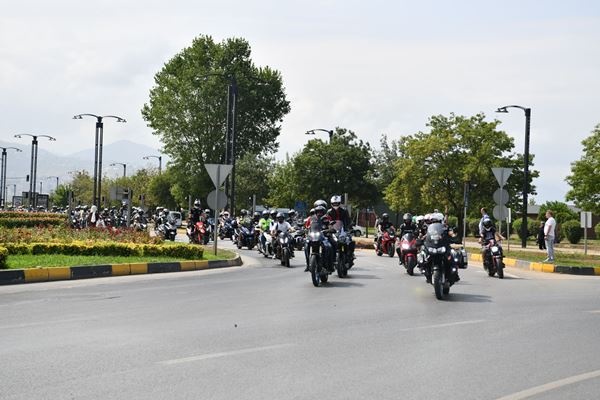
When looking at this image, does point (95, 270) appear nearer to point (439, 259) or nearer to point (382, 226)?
point (439, 259)

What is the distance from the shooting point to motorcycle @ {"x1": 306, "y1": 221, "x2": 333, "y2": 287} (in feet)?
54.4

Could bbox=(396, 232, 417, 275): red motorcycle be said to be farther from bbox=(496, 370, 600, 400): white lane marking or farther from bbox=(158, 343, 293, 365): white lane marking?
bbox=(496, 370, 600, 400): white lane marking

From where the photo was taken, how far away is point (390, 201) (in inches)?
2470

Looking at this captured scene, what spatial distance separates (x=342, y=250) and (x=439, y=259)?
458cm

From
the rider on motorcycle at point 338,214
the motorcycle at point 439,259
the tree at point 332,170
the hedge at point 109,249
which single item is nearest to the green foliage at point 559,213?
the tree at point 332,170

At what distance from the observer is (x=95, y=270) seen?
19.2 m

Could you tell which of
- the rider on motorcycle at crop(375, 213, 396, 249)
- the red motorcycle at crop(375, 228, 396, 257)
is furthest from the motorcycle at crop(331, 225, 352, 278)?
the red motorcycle at crop(375, 228, 396, 257)

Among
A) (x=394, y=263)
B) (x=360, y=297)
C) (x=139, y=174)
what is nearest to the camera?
(x=360, y=297)

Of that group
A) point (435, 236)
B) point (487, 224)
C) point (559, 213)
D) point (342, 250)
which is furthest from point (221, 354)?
point (559, 213)

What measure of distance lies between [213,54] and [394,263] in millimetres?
48905

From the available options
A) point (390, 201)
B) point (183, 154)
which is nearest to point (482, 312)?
point (390, 201)

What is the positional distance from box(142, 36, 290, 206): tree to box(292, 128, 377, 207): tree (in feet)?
30.1

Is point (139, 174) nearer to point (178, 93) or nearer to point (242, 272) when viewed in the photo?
point (178, 93)

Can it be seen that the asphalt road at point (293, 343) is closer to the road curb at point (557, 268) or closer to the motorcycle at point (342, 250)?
the motorcycle at point (342, 250)
